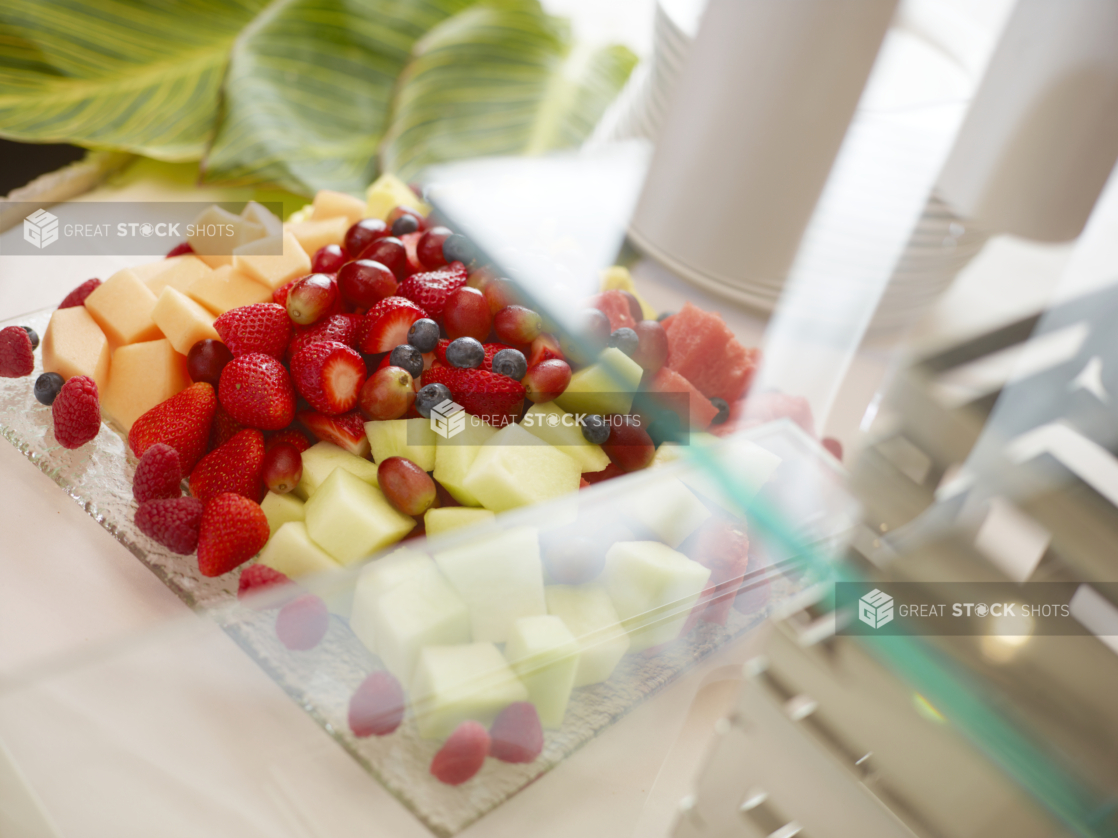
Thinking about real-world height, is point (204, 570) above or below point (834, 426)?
below

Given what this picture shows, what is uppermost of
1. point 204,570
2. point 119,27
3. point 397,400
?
point 119,27

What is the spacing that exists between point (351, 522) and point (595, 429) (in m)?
0.22

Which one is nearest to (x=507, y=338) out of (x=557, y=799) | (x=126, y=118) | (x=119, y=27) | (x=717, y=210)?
(x=717, y=210)

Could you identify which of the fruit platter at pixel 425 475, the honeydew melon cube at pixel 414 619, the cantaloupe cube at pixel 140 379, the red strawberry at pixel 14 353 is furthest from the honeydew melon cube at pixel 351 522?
Result: the red strawberry at pixel 14 353

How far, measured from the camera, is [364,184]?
118 cm

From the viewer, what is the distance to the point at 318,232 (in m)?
0.91

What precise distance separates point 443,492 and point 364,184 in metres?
0.68

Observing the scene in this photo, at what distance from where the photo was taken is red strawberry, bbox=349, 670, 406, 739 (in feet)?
1.67

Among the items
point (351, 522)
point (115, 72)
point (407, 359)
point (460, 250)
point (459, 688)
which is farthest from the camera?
point (115, 72)

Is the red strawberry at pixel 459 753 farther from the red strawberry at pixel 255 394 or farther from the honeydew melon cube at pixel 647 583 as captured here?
the red strawberry at pixel 255 394

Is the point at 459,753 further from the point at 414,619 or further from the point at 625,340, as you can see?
the point at 625,340

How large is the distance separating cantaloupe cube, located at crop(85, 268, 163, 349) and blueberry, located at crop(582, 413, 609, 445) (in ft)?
1.46

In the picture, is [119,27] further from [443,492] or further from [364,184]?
[443,492]

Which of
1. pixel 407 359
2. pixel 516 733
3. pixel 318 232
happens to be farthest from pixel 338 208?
pixel 516 733
